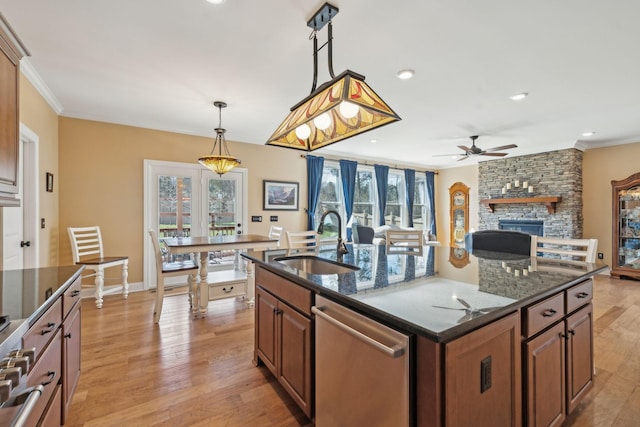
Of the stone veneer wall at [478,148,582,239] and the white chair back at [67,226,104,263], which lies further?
the stone veneer wall at [478,148,582,239]

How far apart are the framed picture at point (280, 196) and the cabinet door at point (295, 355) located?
151 inches

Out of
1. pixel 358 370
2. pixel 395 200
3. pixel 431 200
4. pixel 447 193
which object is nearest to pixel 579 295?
pixel 358 370

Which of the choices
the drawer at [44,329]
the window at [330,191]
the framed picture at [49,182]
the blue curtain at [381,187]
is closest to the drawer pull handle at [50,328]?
the drawer at [44,329]

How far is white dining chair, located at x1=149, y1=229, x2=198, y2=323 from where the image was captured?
317 cm

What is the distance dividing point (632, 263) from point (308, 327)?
22.6 feet

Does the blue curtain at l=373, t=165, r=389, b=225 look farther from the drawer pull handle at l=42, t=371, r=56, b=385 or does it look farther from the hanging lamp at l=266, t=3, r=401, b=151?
the drawer pull handle at l=42, t=371, r=56, b=385

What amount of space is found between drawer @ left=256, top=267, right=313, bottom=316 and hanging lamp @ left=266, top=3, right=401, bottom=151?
0.99 m

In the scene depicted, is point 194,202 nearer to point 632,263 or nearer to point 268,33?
point 268,33

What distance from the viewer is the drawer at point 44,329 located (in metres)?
1.10

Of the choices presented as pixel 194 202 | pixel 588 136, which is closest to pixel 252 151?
pixel 194 202

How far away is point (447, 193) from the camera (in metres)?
8.38

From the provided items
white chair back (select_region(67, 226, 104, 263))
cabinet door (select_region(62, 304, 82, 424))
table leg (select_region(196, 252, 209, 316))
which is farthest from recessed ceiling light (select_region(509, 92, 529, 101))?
white chair back (select_region(67, 226, 104, 263))

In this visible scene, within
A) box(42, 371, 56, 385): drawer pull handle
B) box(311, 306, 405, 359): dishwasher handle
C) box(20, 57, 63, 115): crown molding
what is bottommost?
box(42, 371, 56, 385): drawer pull handle

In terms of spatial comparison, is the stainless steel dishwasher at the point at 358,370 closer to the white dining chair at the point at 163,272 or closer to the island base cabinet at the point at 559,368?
the island base cabinet at the point at 559,368
